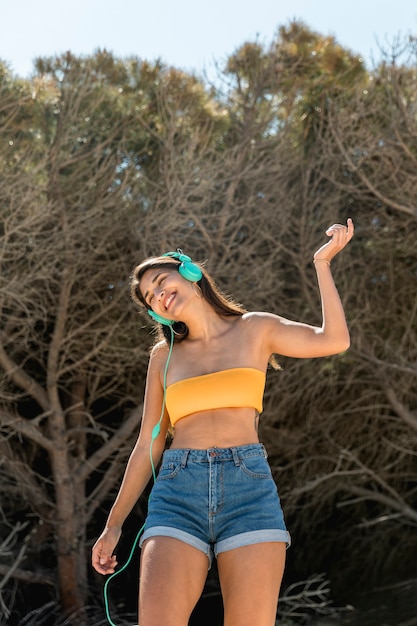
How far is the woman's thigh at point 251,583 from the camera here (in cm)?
218

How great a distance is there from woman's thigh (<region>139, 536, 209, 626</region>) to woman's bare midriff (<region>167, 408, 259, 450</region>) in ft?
0.90

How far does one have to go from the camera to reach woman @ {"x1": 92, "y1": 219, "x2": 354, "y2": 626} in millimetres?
2195

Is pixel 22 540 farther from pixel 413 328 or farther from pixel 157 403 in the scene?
pixel 157 403

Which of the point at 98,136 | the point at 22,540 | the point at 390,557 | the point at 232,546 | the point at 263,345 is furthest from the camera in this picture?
the point at 390,557

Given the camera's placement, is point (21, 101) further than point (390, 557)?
No

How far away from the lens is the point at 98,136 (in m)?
6.64

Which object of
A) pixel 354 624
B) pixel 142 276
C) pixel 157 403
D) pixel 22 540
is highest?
pixel 142 276

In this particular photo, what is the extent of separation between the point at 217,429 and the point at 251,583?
1.35ft

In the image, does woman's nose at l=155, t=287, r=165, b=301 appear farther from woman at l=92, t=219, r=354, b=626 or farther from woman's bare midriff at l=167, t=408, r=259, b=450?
woman's bare midriff at l=167, t=408, r=259, b=450

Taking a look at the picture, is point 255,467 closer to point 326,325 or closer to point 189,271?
point 326,325

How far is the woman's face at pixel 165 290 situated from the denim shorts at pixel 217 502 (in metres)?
0.47

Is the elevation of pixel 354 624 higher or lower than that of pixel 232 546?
lower

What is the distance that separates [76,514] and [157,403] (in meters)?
4.53

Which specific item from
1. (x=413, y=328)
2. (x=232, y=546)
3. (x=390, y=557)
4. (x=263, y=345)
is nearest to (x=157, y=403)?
(x=263, y=345)
